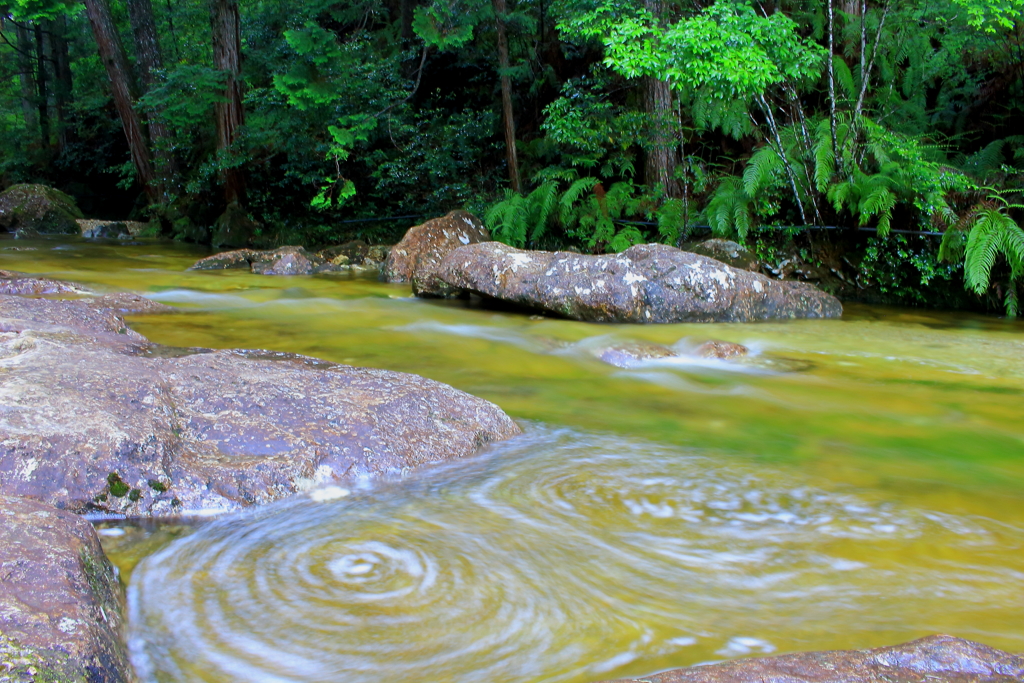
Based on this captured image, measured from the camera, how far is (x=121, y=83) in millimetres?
17500

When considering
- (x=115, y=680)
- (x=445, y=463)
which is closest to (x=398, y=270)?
(x=445, y=463)

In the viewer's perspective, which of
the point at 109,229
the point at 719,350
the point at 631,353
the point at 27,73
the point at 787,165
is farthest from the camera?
the point at 27,73

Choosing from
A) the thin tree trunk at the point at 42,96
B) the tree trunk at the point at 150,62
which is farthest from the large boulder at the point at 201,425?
the thin tree trunk at the point at 42,96

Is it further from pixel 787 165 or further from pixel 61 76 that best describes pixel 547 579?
pixel 61 76

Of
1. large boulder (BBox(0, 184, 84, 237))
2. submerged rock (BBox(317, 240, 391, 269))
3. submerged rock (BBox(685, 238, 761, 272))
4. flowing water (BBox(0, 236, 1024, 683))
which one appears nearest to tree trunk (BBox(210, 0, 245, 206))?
submerged rock (BBox(317, 240, 391, 269))

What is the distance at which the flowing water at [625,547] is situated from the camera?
7.02 feet

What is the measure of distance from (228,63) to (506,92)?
6025 millimetres

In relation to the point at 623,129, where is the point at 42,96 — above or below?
above

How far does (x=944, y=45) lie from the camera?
33.1 feet

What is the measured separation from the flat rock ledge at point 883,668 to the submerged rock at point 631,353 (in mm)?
3995

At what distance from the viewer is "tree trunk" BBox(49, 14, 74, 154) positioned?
2411 cm

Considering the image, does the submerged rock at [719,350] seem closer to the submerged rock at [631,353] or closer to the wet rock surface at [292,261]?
the submerged rock at [631,353]

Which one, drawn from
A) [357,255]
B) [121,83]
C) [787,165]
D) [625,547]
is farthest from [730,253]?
[121,83]

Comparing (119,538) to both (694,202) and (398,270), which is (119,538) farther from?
(694,202)
